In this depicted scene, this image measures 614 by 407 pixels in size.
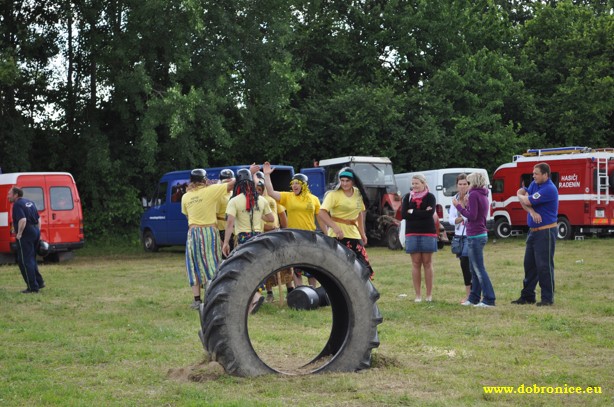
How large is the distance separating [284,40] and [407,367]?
1943 centimetres

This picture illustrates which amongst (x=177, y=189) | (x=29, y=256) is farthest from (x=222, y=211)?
(x=177, y=189)

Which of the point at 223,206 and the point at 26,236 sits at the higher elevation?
the point at 223,206

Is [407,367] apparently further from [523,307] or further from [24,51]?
[24,51]

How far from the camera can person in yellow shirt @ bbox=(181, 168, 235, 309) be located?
36.7 feet

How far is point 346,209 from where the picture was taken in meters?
10.6

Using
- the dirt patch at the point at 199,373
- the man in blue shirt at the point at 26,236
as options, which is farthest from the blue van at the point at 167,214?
the dirt patch at the point at 199,373

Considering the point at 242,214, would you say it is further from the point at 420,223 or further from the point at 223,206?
the point at 420,223

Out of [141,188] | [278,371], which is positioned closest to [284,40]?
[141,188]

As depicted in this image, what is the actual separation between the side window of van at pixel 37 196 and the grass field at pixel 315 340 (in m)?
6.47

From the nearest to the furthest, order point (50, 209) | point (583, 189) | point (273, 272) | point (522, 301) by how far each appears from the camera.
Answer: point (273, 272)
point (522, 301)
point (50, 209)
point (583, 189)

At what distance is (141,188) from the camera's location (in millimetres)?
28109

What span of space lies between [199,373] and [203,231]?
14.9 feet

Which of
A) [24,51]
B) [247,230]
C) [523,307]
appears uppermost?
[24,51]

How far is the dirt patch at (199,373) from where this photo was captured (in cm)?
674
